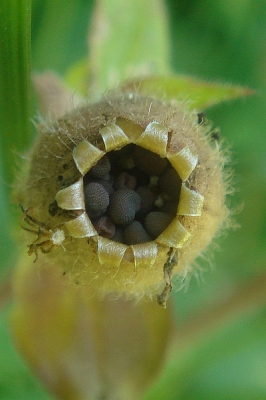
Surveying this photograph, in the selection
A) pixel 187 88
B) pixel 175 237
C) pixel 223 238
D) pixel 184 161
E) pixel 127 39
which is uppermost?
pixel 127 39

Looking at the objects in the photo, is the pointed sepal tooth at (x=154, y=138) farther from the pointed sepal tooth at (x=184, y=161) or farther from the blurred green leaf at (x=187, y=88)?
the blurred green leaf at (x=187, y=88)

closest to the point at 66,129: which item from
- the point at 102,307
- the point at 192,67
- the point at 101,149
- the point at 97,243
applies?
the point at 101,149

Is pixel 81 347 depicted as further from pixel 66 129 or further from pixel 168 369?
pixel 66 129

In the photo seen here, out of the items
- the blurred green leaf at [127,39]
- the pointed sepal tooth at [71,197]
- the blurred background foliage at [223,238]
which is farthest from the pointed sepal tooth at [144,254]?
the blurred green leaf at [127,39]

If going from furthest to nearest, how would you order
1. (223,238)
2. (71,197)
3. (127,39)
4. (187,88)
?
(127,39) → (223,238) → (187,88) → (71,197)

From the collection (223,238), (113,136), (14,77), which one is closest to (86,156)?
(113,136)

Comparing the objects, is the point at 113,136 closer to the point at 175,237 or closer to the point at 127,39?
the point at 175,237

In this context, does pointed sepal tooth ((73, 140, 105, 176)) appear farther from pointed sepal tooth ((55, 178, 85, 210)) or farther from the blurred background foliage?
the blurred background foliage
